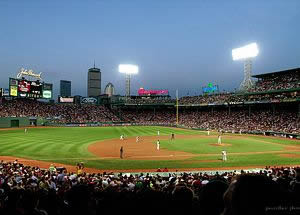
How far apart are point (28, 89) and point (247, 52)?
66965 millimetres

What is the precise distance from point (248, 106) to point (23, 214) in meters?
78.4

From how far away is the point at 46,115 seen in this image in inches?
3317

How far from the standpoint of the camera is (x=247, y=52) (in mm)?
72000

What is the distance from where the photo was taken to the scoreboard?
77438 mm

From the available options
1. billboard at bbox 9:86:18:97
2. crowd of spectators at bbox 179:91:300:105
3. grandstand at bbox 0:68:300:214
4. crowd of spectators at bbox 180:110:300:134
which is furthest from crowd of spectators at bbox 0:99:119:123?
crowd of spectators at bbox 180:110:300:134

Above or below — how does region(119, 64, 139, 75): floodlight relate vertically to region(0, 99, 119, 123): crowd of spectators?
above

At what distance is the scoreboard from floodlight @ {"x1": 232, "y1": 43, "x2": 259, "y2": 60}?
62003 millimetres

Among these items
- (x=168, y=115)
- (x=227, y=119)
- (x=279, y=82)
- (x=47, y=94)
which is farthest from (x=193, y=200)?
(x=168, y=115)

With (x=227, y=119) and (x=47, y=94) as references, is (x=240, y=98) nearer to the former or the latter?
(x=227, y=119)

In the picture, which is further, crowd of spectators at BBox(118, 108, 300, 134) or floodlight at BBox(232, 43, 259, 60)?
floodlight at BBox(232, 43, 259, 60)

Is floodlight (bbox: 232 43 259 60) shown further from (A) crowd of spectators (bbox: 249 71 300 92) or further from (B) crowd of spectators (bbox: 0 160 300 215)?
(B) crowd of spectators (bbox: 0 160 300 215)

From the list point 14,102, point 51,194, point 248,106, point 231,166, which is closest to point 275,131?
point 248,106

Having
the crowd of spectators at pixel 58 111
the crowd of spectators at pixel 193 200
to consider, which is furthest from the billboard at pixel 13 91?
A: the crowd of spectators at pixel 193 200

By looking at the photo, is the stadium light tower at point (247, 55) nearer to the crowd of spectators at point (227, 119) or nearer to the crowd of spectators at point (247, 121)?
the crowd of spectators at point (227, 119)
